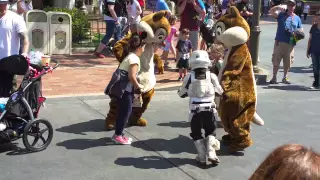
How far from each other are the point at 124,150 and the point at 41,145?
104 centimetres

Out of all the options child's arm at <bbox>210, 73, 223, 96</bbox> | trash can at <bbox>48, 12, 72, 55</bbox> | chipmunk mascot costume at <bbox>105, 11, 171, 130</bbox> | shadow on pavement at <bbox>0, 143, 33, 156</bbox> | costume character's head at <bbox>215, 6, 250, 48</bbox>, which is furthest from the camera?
trash can at <bbox>48, 12, 72, 55</bbox>

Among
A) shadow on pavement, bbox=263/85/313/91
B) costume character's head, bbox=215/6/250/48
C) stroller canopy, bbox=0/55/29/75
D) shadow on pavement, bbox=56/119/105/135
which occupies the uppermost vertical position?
costume character's head, bbox=215/6/250/48

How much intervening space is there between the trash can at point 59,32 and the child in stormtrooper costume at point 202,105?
7027 millimetres

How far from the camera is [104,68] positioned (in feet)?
36.1

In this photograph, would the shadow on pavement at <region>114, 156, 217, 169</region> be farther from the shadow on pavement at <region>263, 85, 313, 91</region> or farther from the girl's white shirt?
the girl's white shirt

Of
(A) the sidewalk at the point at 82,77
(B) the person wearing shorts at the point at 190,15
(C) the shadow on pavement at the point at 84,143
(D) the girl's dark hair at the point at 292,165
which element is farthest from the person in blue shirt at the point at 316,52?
(D) the girl's dark hair at the point at 292,165

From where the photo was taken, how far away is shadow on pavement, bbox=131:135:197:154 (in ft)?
20.3

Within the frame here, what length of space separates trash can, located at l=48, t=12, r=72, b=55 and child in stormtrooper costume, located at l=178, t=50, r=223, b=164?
703 cm

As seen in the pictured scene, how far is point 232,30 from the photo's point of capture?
238 inches

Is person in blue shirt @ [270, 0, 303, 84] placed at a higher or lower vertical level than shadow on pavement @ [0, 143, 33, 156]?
higher

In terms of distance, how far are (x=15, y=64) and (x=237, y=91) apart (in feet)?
8.83

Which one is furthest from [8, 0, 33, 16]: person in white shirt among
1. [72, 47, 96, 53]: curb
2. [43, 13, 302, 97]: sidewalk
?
[72, 47, 96, 53]: curb

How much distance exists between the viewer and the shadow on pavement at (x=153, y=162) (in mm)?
5645

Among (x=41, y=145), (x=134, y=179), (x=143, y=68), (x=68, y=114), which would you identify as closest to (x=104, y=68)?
(x=68, y=114)
